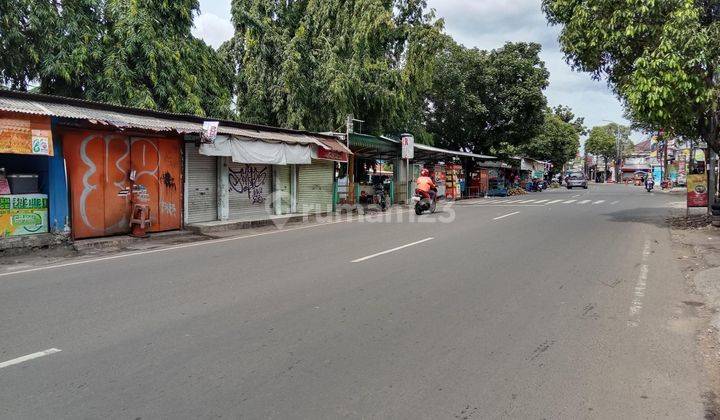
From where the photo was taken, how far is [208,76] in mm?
21625

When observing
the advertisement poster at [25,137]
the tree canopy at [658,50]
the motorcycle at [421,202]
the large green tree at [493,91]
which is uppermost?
the large green tree at [493,91]

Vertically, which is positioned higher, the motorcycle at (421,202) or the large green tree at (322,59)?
the large green tree at (322,59)

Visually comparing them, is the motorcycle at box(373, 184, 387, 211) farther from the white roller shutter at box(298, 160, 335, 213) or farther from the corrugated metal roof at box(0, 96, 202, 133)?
the corrugated metal roof at box(0, 96, 202, 133)

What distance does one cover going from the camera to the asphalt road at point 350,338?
138 inches

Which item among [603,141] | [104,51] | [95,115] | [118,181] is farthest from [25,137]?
[603,141]

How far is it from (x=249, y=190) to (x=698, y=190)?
1498cm

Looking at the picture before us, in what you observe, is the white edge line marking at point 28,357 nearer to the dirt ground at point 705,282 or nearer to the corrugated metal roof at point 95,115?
the dirt ground at point 705,282

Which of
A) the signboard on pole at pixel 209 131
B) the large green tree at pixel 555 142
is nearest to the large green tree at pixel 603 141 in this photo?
the large green tree at pixel 555 142

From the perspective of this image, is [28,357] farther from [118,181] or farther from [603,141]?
[603,141]

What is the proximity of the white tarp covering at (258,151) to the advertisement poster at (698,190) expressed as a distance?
1304 centimetres

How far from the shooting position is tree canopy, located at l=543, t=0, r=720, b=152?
11.5 metres

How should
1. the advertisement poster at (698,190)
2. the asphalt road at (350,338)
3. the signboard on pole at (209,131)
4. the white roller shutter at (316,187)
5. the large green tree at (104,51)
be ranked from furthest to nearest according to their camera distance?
1. the white roller shutter at (316,187)
2. the large green tree at (104,51)
3. the advertisement poster at (698,190)
4. the signboard on pole at (209,131)
5. the asphalt road at (350,338)

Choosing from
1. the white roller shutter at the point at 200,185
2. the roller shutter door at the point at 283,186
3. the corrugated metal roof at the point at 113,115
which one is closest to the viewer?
the corrugated metal roof at the point at 113,115

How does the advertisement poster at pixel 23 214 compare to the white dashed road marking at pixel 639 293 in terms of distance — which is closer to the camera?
the white dashed road marking at pixel 639 293
